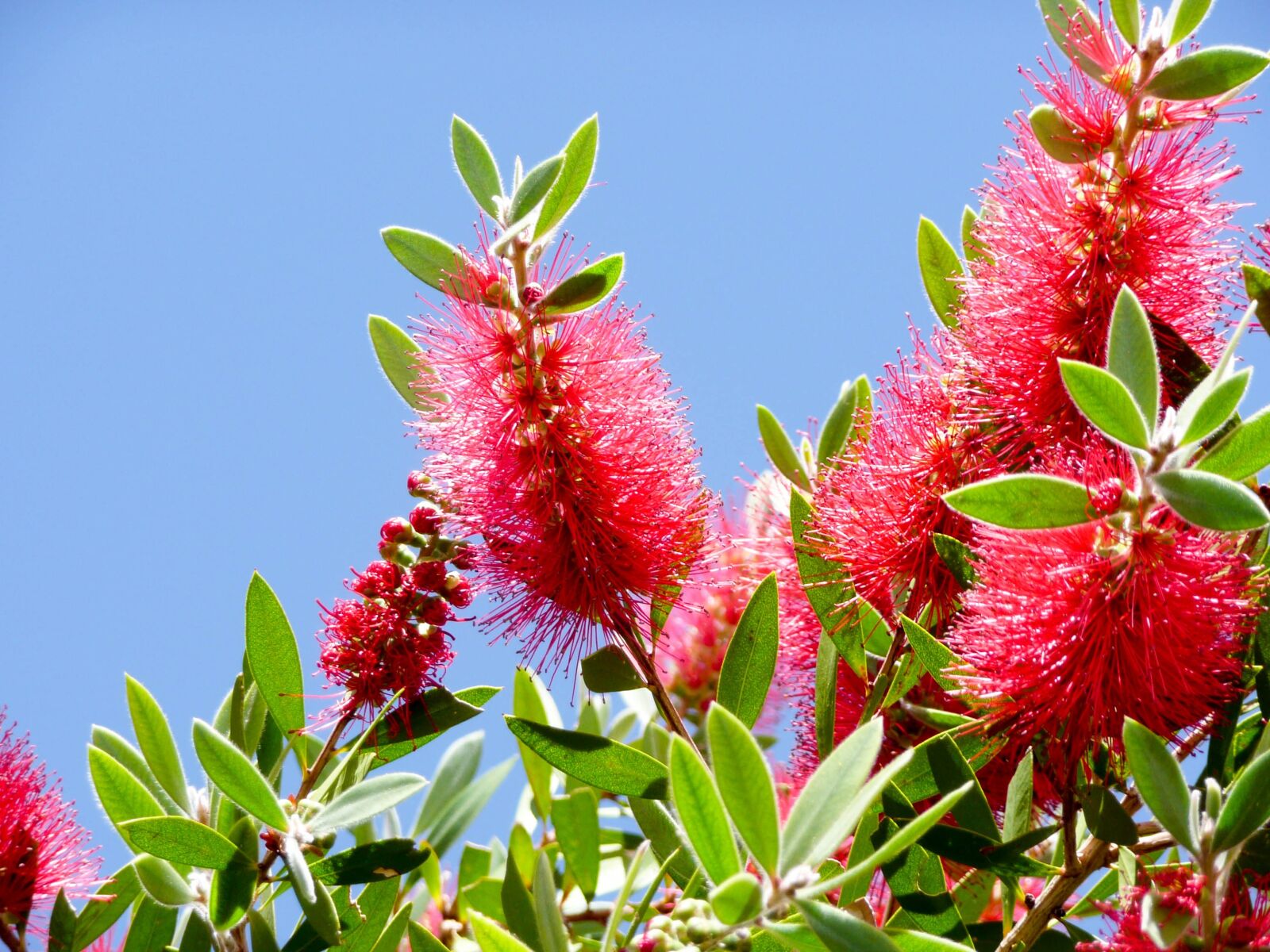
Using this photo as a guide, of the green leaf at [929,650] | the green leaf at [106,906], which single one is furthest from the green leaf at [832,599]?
the green leaf at [106,906]

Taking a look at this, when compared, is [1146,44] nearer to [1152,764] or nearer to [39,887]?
[1152,764]

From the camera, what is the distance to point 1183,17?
4.15 feet

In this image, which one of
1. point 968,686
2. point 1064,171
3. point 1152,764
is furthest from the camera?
point 1064,171

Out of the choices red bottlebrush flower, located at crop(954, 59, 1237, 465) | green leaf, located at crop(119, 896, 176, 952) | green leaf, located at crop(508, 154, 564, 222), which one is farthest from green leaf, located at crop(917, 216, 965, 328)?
green leaf, located at crop(119, 896, 176, 952)

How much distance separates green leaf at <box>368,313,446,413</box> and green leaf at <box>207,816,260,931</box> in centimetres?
54

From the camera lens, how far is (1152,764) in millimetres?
1000

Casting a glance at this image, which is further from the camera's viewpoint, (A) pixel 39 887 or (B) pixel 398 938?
(A) pixel 39 887

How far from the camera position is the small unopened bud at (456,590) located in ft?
4.78

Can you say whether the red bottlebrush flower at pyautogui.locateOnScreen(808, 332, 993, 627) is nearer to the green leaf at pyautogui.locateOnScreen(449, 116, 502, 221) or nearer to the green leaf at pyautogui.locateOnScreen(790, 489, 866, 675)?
the green leaf at pyautogui.locateOnScreen(790, 489, 866, 675)

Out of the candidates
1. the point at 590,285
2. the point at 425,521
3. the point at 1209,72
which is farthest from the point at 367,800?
the point at 1209,72

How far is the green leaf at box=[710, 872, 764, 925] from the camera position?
0.87m

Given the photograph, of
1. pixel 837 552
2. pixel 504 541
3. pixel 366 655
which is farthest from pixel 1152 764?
pixel 366 655

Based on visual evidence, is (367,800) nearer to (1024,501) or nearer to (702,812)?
(702,812)

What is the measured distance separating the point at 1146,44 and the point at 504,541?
2.93 feet
